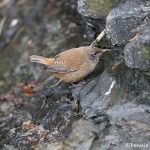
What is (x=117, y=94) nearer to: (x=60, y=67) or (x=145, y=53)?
(x=145, y=53)

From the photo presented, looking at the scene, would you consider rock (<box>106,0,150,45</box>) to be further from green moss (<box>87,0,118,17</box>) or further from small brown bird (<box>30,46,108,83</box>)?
green moss (<box>87,0,118,17</box>)

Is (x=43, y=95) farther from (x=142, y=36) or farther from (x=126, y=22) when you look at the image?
(x=142, y=36)

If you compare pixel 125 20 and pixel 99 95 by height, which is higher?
pixel 125 20

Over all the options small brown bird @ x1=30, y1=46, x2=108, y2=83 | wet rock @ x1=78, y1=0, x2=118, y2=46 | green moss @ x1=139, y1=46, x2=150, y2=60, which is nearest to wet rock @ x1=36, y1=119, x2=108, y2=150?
small brown bird @ x1=30, y1=46, x2=108, y2=83

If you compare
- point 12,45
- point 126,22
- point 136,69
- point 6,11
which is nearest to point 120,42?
point 126,22

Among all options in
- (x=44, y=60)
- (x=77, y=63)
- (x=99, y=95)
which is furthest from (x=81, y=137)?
(x=44, y=60)

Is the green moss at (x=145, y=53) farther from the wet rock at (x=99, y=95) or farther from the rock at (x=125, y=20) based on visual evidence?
the wet rock at (x=99, y=95)
